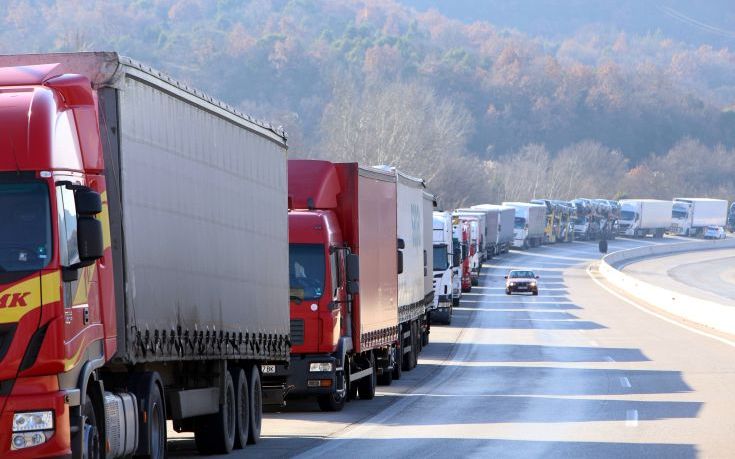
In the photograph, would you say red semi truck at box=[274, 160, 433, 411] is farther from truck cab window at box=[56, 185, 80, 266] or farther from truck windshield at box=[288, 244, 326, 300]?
truck cab window at box=[56, 185, 80, 266]

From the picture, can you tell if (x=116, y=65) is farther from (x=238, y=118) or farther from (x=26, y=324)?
(x=238, y=118)

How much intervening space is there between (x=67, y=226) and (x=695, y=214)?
143 metres

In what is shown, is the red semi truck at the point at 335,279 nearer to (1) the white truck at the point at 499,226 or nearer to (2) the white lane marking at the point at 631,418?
(2) the white lane marking at the point at 631,418

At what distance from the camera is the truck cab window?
10.5 meters

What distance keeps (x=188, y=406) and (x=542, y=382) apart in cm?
1451

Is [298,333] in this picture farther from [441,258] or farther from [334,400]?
[441,258]

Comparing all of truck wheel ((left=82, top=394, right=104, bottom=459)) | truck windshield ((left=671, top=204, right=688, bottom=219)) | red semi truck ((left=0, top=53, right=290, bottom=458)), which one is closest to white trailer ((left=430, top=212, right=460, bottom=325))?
red semi truck ((left=0, top=53, right=290, bottom=458))

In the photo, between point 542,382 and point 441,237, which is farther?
point 441,237

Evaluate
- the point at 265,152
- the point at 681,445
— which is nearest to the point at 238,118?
the point at 265,152

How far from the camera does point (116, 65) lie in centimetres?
1224

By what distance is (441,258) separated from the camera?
4994 cm

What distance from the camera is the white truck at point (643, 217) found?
140000 millimetres

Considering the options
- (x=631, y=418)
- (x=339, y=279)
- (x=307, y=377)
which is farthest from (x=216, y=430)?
(x=631, y=418)

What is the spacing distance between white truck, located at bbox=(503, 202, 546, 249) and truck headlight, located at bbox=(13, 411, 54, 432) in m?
105
